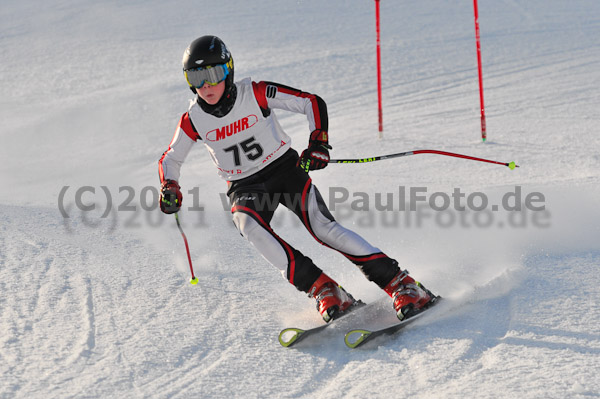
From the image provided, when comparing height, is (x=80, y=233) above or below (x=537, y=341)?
above

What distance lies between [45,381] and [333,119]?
21.4 ft

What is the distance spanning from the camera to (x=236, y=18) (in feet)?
46.7

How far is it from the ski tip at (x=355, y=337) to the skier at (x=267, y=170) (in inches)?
9.2

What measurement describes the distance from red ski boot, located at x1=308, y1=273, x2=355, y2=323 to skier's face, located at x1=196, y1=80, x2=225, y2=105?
1.16 meters

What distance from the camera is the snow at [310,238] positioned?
299 centimetres

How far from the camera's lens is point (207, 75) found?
11.4ft

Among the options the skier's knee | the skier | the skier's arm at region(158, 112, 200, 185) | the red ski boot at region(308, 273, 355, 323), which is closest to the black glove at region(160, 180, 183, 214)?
the skier

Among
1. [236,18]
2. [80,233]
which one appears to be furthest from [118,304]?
[236,18]

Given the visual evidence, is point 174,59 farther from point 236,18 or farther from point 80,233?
point 80,233

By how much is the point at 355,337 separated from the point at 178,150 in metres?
1.53

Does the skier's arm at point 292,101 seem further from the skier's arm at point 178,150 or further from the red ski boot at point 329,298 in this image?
the red ski boot at point 329,298

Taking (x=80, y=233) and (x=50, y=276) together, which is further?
(x=80, y=233)

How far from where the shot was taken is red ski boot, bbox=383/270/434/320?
11.0 feet

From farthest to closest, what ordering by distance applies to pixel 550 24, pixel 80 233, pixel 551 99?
pixel 550 24
pixel 551 99
pixel 80 233
